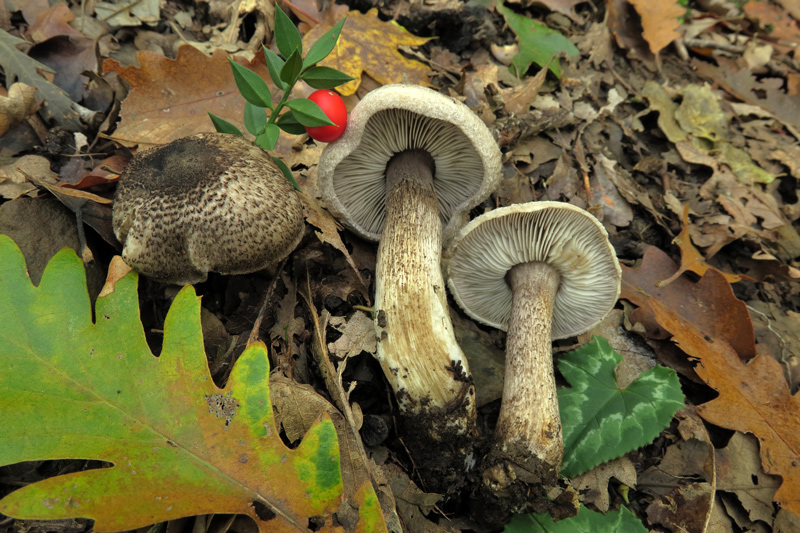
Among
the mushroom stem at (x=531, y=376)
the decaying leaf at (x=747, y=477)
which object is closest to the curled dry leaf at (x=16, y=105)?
the mushroom stem at (x=531, y=376)

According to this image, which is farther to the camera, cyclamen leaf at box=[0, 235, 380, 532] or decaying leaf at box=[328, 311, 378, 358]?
decaying leaf at box=[328, 311, 378, 358]

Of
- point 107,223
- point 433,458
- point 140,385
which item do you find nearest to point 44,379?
point 140,385

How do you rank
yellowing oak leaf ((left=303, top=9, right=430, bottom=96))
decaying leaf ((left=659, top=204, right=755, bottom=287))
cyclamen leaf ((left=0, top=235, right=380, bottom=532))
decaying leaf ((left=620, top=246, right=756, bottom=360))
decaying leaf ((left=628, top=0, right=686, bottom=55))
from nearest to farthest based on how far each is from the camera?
1. cyclamen leaf ((left=0, top=235, right=380, bottom=532))
2. decaying leaf ((left=620, top=246, right=756, bottom=360))
3. decaying leaf ((left=659, top=204, right=755, bottom=287))
4. yellowing oak leaf ((left=303, top=9, right=430, bottom=96))
5. decaying leaf ((left=628, top=0, right=686, bottom=55))

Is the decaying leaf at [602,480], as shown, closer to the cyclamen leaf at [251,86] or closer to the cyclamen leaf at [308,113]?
the cyclamen leaf at [308,113]

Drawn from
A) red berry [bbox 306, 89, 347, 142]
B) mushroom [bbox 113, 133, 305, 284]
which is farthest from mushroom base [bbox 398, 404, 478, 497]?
red berry [bbox 306, 89, 347, 142]

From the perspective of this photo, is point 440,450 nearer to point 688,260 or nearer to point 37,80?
point 688,260

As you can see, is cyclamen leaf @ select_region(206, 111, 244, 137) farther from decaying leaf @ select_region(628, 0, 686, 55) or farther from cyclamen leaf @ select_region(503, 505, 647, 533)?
decaying leaf @ select_region(628, 0, 686, 55)

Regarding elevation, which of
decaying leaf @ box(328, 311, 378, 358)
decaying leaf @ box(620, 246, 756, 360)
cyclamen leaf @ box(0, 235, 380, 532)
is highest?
cyclamen leaf @ box(0, 235, 380, 532)
